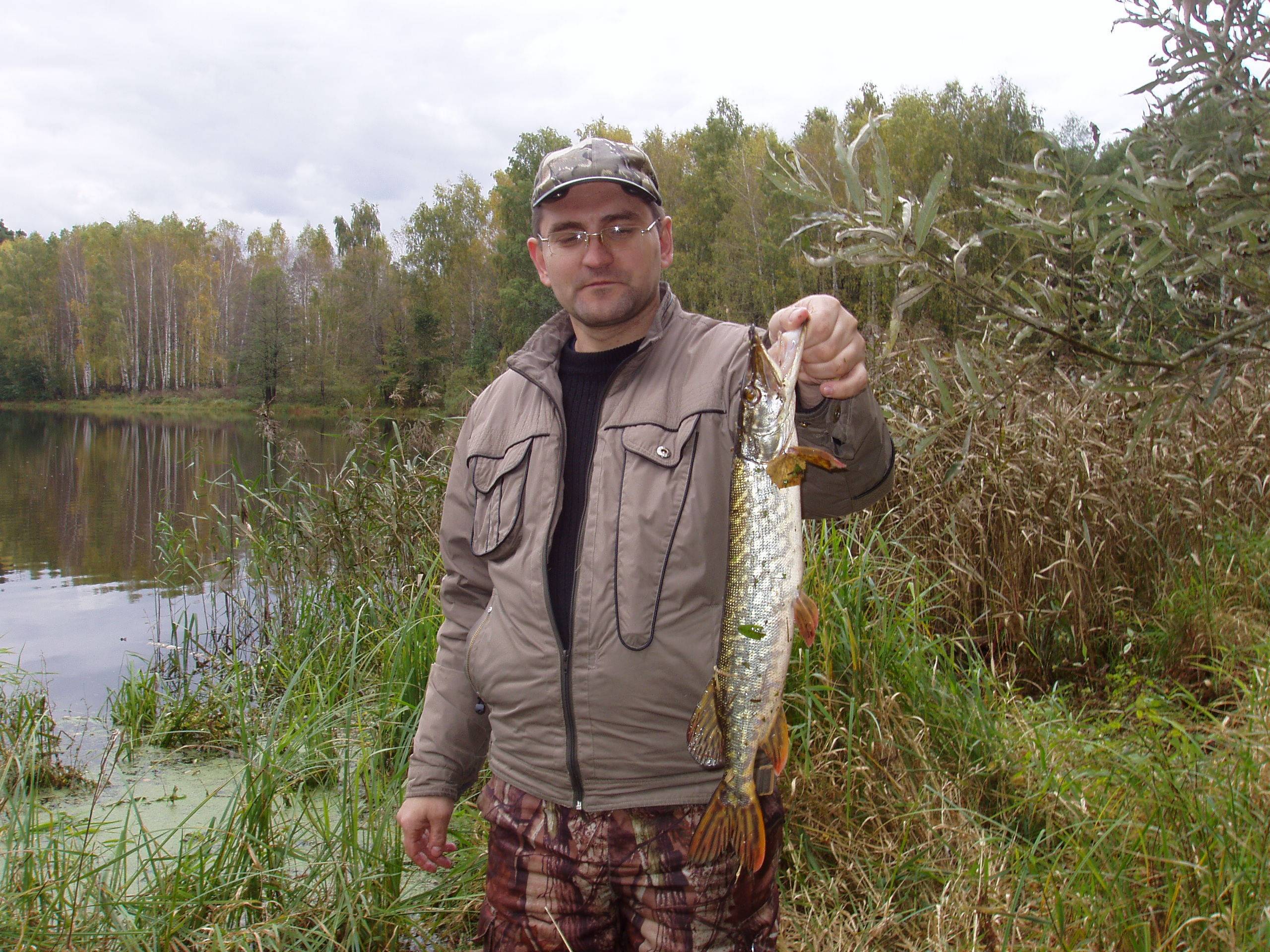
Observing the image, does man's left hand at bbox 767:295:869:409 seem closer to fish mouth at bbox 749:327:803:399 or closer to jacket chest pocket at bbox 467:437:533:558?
fish mouth at bbox 749:327:803:399

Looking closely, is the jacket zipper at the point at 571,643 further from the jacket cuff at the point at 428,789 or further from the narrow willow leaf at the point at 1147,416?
the narrow willow leaf at the point at 1147,416

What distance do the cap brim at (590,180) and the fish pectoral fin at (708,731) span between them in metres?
1.28

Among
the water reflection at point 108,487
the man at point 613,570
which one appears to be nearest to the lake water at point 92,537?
the water reflection at point 108,487

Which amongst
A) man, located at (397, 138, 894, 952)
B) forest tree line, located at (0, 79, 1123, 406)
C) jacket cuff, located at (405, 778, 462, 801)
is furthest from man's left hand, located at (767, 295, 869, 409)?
forest tree line, located at (0, 79, 1123, 406)

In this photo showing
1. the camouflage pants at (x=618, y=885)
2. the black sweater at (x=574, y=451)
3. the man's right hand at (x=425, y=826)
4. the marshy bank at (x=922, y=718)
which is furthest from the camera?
the marshy bank at (x=922, y=718)

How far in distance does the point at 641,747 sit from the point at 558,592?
0.42m

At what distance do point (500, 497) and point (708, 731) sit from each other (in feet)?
→ 2.68

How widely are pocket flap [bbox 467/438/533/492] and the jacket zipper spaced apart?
0.43ft

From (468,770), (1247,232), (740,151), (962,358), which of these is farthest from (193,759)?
(740,151)

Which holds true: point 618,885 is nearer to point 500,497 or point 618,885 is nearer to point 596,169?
point 500,497

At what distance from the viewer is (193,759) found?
Answer: 17.8ft

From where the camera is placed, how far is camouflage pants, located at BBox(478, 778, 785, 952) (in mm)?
2059

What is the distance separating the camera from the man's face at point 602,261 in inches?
90.8

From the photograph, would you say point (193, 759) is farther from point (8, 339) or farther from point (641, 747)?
point (8, 339)
